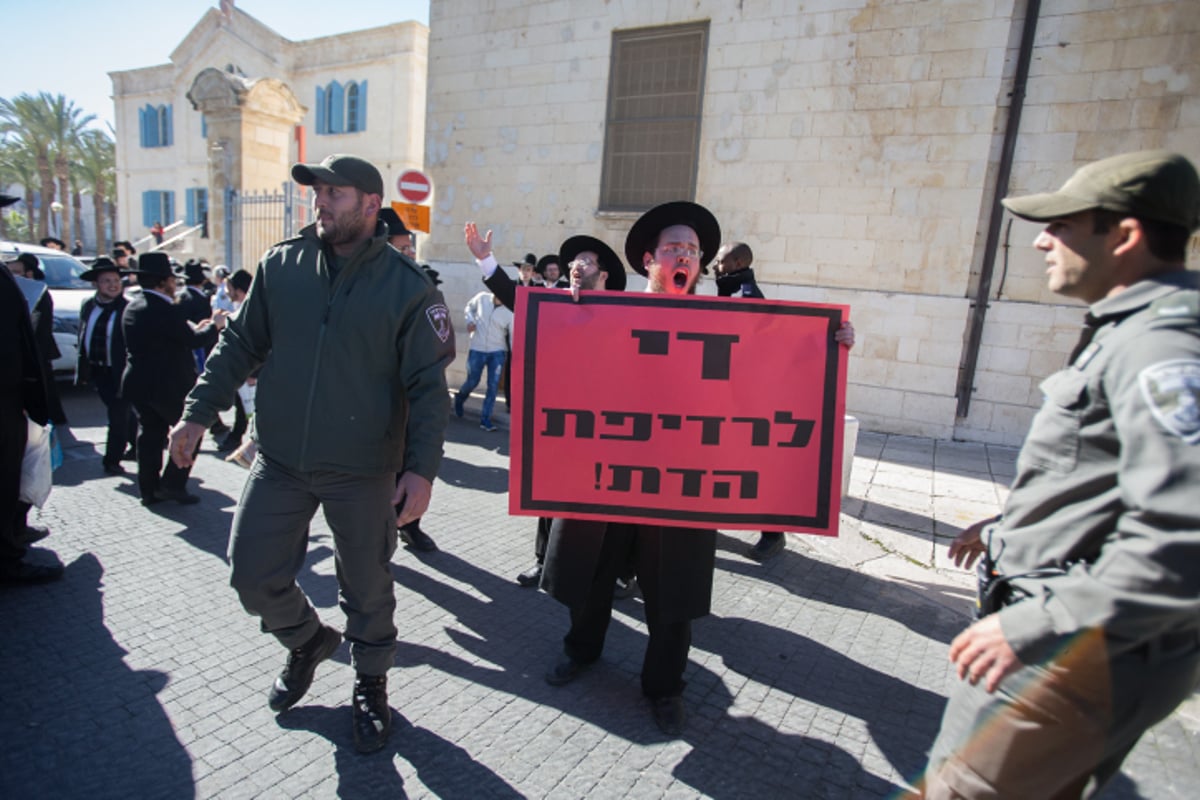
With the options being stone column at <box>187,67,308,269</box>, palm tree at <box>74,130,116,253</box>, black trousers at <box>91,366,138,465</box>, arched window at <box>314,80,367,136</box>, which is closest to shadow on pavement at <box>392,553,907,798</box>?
black trousers at <box>91,366,138,465</box>

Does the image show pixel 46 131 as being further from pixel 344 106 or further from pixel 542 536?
pixel 542 536

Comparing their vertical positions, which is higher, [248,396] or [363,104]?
[363,104]

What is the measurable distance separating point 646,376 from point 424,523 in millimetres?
2846

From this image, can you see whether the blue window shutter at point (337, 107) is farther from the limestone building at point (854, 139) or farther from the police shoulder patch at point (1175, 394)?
the police shoulder patch at point (1175, 394)

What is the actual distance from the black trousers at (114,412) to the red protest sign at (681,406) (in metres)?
4.71

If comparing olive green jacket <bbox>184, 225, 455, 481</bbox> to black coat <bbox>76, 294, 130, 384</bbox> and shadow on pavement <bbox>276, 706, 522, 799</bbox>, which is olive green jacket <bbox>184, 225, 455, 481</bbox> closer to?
shadow on pavement <bbox>276, 706, 522, 799</bbox>

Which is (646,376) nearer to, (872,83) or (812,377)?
(812,377)

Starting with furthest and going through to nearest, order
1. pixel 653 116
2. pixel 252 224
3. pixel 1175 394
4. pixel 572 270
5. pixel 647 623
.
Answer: pixel 252 224, pixel 653 116, pixel 572 270, pixel 647 623, pixel 1175 394

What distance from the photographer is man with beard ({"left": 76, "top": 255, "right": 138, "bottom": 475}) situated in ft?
18.9

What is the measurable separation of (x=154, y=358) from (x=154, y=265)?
0.71 meters

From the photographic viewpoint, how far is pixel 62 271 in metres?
10.5

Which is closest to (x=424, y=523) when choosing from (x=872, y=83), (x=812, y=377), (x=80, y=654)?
(x=80, y=654)

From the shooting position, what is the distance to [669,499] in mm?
2863

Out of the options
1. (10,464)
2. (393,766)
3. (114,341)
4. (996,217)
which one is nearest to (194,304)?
(114,341)
